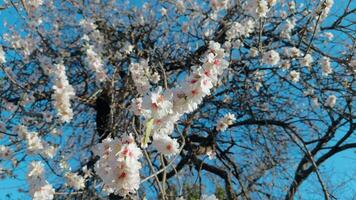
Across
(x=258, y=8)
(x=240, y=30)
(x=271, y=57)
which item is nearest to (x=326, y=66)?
(x=271, y=57)

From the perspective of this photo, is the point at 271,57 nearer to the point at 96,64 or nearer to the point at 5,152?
the point at 96,64

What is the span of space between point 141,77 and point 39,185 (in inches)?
50.1

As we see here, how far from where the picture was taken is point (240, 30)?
559cm

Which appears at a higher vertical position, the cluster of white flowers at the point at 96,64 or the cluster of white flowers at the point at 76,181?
the cluster of white flowers at the point at 96,64

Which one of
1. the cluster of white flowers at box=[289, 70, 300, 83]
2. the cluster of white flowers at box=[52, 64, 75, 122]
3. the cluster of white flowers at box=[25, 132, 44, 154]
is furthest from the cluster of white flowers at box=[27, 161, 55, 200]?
the cluster of white flowers at box=[289, 70, 300, 83]

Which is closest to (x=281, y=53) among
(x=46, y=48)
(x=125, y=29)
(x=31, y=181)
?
(x=125, y=29)

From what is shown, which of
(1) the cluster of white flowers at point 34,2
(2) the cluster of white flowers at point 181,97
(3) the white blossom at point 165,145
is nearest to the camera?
(2) the cluster of white flowers at point 181,97

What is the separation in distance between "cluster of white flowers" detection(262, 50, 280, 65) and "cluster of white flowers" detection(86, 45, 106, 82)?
1511 mm

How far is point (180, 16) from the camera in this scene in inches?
262

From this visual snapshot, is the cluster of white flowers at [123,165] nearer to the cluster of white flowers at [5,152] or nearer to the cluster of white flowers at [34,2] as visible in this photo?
the cluster of white flowers at [5,152]

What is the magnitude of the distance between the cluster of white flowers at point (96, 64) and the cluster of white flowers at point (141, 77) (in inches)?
23.7

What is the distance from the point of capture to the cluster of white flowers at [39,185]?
3037 millimetres

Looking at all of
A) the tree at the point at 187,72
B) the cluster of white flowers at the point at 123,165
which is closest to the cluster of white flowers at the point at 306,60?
the tree at the point at 187,72

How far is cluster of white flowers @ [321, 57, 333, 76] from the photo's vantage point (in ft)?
17.4
